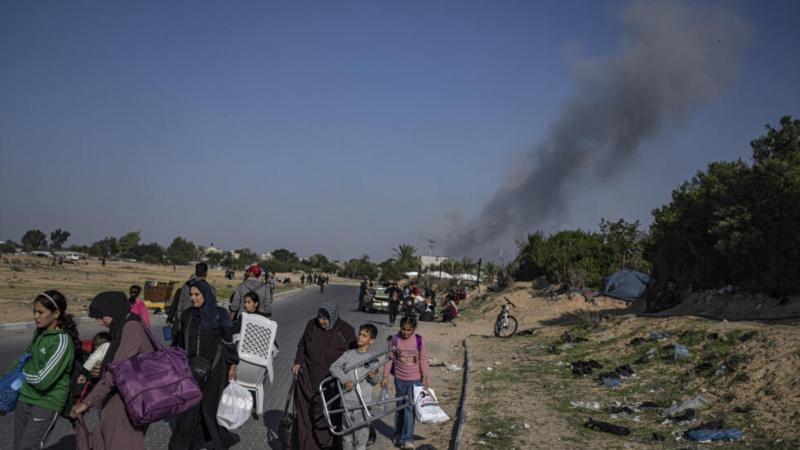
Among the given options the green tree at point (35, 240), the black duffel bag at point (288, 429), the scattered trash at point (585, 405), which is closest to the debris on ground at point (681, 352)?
the scattered trash at point (585, 405)

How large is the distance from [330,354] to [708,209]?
729 inches

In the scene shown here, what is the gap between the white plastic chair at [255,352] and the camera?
6574 millimetres

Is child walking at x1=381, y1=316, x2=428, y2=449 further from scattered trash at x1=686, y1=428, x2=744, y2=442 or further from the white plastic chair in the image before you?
scattered trash at x1=686, y1=428, x2=744, y2=442

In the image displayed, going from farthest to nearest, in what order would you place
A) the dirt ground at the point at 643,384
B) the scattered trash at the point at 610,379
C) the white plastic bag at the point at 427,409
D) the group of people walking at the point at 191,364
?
the scattered trash at the point at 610,379
the dirt ground at the point at 643,384
the white plastic bag at the point at 427,409
the group of people walking at the point at 191,364

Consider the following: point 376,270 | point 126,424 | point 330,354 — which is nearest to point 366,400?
point 330,354

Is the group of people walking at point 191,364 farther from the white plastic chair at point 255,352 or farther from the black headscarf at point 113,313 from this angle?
the white plastic chair at point 255,352

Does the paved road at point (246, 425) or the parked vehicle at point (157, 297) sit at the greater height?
the parked vehicle at point (157, 297)

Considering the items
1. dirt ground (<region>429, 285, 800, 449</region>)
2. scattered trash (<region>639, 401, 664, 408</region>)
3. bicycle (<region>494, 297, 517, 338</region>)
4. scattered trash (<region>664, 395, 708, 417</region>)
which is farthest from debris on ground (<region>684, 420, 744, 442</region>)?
bicycle (<region>494, 297, 517, 338</region>)

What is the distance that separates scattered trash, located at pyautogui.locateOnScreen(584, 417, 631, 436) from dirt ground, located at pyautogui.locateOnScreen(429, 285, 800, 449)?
3.9 inches

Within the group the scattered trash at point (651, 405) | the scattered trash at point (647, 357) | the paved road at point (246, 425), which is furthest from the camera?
the scattered trash at point (647, 357)

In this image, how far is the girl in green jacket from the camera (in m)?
4.51

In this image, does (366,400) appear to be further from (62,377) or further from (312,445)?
(62,377)

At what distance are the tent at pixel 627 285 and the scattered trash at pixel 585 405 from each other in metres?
19.8

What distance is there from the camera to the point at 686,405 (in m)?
9.57
